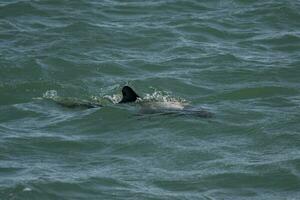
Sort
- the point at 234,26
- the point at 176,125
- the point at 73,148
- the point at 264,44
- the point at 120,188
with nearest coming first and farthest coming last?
the point at 120,188 → the point at 73,148 → the point at 176,125 → the point at 264,44 → the point at 234,26

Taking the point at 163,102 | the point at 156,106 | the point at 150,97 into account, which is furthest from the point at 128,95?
the point at 150,97

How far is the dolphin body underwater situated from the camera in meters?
13.9

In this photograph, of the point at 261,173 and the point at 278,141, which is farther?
the point at 278,141

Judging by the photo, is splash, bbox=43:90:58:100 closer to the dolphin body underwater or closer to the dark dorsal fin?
the dolphin body underwater

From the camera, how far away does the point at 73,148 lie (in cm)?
1247

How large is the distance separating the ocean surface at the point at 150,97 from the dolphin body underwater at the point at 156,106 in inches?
5.0

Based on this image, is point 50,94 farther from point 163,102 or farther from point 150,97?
point 163,102

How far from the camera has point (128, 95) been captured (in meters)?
14.3

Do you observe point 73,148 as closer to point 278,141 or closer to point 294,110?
point 278,141

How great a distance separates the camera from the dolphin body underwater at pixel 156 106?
13.9 m

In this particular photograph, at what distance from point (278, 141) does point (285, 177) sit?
1.48 metres

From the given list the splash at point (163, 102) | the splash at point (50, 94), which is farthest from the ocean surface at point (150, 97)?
the splash at point (163, 102)

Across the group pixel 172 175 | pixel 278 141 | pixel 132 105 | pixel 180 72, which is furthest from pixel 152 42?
pixel 172 175

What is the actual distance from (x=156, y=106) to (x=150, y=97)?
0.92 metres
